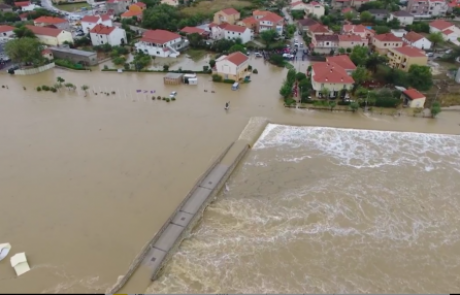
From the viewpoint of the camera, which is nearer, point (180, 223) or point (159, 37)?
point (180, 223)

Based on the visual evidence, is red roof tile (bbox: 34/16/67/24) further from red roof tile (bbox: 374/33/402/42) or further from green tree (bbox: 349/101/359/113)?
green tree (bbox: 349/101/359/113)

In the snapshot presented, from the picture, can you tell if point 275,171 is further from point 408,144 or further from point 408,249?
point 408,144

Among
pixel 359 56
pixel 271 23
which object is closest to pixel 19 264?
pixel 359 56

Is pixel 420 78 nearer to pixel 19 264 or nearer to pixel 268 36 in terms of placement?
pixel 268 36

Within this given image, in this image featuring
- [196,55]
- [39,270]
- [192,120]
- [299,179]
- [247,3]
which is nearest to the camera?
[39,270]

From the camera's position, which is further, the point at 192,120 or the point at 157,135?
the point at 192,120

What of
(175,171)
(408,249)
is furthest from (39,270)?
(408,249)

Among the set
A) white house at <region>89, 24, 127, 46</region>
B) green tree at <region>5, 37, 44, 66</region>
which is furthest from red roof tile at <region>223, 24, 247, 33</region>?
green tree at <region>5, 37, 44, 66</region>
